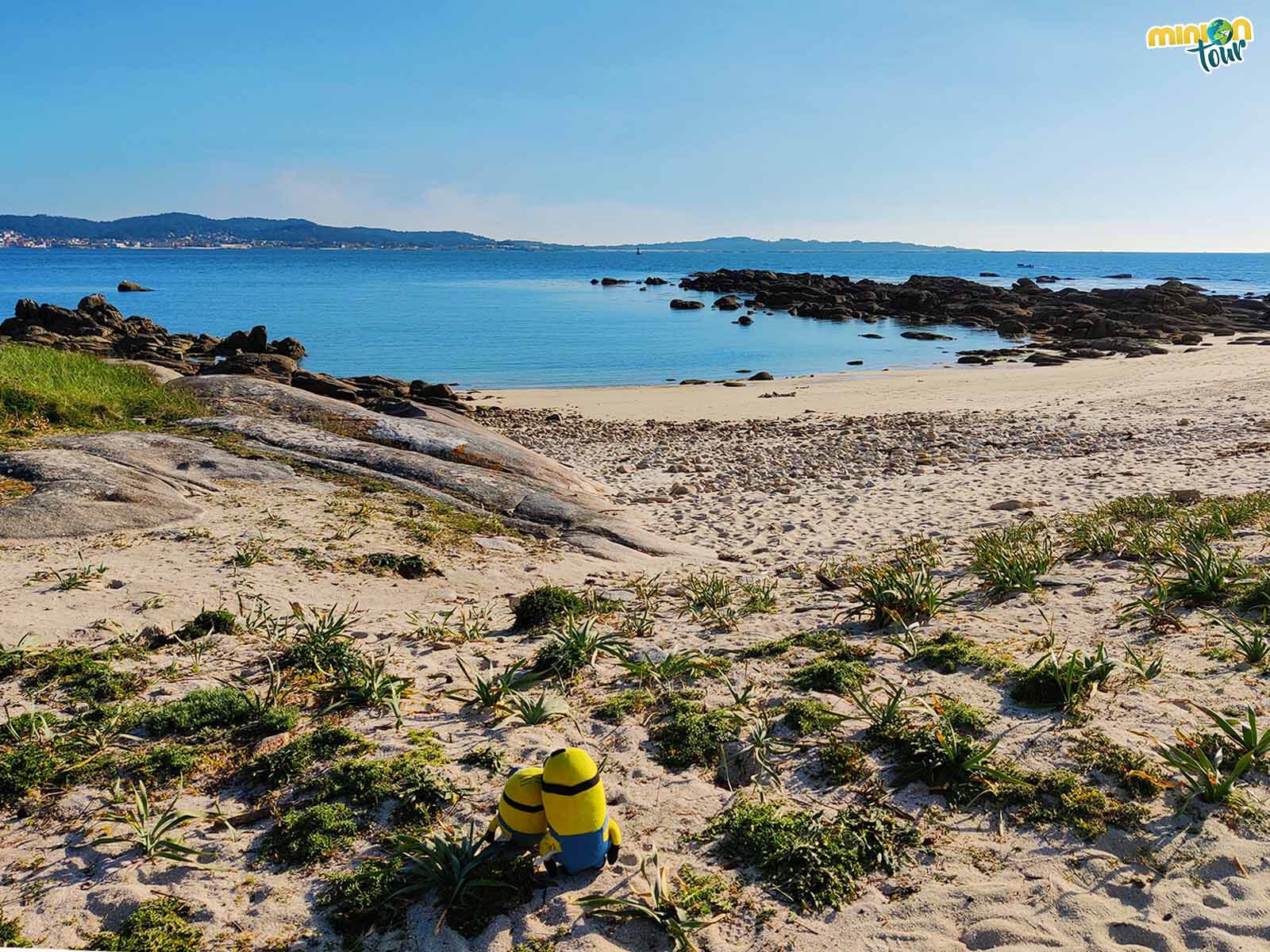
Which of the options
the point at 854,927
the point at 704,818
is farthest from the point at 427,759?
the point at 854,927

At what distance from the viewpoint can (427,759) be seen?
4523 mm

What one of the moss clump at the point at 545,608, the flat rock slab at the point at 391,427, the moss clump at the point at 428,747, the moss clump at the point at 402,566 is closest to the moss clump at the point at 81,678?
the moss clump at the point at 428,747

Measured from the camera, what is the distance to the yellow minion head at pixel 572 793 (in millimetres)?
3502

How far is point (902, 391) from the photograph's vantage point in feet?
83.7

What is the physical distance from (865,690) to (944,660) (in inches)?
27.3

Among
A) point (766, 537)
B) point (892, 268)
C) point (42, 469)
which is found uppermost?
point (892, 268)

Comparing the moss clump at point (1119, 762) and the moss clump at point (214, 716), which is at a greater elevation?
the moss clump at point (1119, 762)

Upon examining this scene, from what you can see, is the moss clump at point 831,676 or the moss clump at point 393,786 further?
the moss clump at point 831,676

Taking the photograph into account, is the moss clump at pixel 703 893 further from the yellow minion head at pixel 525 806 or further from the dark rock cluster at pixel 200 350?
the dark rock cluster at pixel 200 350

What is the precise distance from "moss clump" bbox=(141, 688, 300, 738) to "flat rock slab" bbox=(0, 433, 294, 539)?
3.80m

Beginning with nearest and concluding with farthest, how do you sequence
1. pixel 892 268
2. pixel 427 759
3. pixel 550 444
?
pixel 427 759 → pixel 550 444 → pixel 892 268

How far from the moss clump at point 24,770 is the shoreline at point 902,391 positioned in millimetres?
17686

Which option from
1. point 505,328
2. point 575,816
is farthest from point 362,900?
point 505,328

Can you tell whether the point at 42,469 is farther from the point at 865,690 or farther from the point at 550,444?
the point at 550,444
